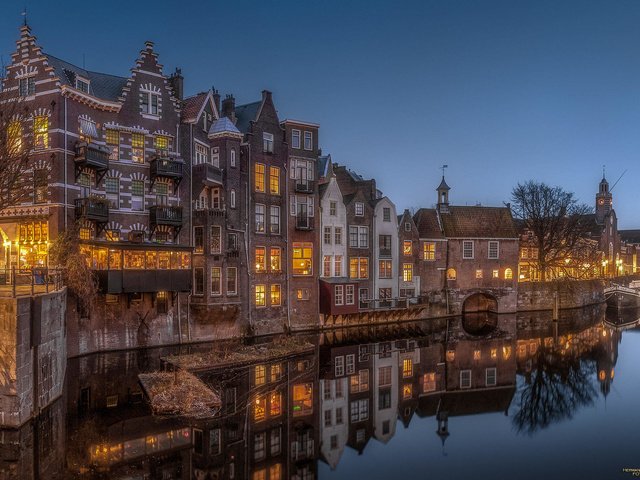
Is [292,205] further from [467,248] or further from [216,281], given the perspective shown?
[467,248]

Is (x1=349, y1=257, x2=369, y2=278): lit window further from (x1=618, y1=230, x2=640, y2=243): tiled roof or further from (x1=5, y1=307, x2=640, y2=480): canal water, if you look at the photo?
(x1=618, y1=230, x2=640, y2=243): tiled roof

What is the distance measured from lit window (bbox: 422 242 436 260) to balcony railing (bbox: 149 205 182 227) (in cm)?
3146

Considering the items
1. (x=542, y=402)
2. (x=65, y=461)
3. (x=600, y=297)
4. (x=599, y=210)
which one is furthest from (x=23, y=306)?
(x=599, y=210)

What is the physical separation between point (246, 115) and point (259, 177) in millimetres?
6660

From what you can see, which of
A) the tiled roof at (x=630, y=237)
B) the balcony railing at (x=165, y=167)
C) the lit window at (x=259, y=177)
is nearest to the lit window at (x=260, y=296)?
the lit window at (x=259, y=177)

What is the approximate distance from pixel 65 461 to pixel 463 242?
51638 mm

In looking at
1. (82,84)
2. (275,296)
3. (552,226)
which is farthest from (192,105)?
(552,226)

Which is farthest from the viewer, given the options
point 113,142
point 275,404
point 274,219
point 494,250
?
point 494,250

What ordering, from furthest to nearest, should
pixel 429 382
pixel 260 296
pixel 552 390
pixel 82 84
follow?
pixel 260 296, pixel 82 84, pixel 429 382, pixel 552 390

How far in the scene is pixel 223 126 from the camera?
41.4 meters

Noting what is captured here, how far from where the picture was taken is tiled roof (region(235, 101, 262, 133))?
150ft

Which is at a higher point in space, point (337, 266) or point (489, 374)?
point (337, 266)

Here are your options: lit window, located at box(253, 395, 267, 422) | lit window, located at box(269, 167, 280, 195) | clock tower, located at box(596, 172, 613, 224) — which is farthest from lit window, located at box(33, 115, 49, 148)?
clock tower, located at box(596, 172, 613, 224)

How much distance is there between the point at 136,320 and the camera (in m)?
36.1
